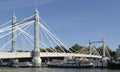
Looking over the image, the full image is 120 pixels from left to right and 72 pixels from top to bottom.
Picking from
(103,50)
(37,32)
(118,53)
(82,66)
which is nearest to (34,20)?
(37,32)

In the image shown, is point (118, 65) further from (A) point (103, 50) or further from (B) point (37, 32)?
(A) point (103, 50)

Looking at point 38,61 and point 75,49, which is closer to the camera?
point 38,61

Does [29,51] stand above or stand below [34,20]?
below

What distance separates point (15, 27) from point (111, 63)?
19.6 metres

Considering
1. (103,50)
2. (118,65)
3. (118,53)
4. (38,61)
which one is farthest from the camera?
(103,50)

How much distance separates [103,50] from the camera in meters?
124

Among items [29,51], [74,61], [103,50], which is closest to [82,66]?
[74,61]

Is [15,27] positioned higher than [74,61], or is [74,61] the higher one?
[15,27]

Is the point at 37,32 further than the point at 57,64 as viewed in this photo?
No

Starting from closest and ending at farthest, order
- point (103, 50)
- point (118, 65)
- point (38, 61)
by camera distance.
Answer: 1. point (118, 65)
2. point (38, 61)
3. point (103, 50)

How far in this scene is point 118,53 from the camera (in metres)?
86.7

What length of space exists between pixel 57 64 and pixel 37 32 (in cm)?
1011

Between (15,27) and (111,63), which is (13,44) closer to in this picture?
(15,27)

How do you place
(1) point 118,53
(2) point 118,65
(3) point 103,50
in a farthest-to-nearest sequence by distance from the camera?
(3) point 103,50, (1) point 118,53, (2) point 118,65
